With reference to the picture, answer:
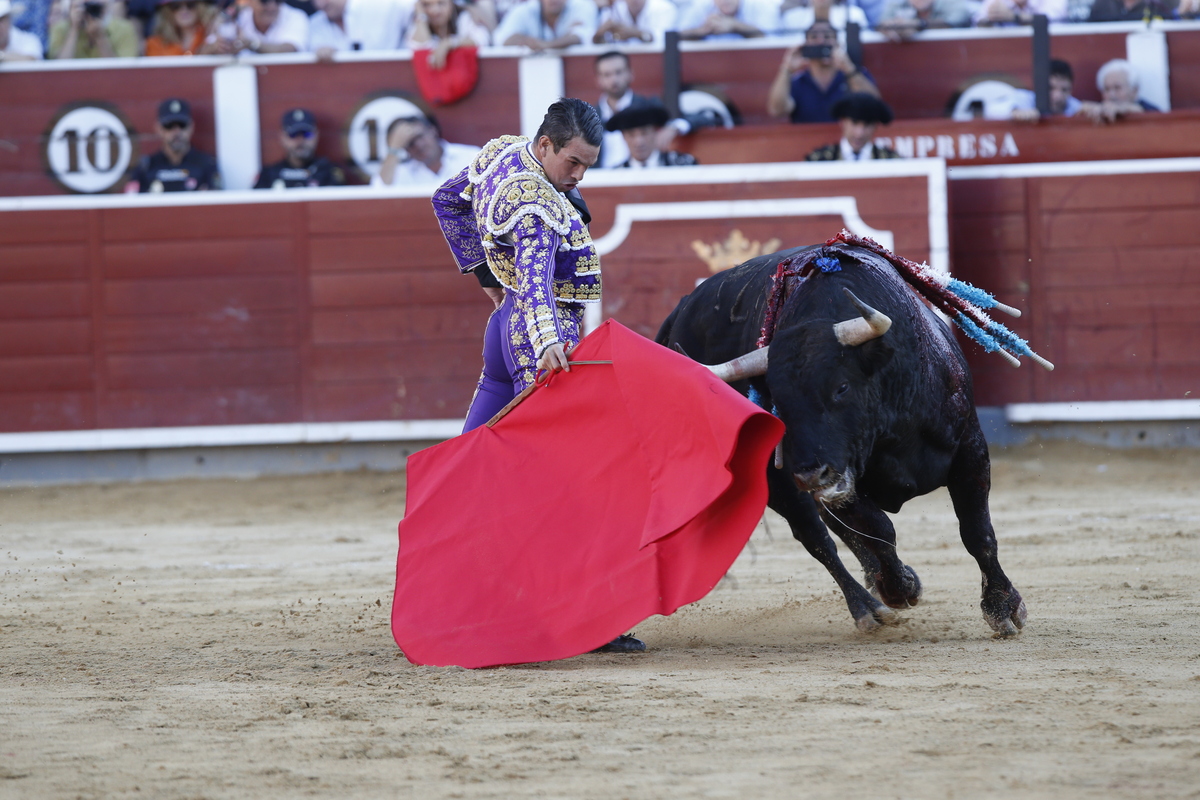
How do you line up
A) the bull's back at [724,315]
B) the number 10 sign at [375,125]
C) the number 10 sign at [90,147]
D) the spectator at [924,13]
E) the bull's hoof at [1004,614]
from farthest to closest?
the number 10 sign at [90,147] → the number 10 sign at [375,125] → the spectator at [924,13] → the bull's back at [724,315] → the bull's hoof at [1004,614]

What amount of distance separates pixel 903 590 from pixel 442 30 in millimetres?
4725

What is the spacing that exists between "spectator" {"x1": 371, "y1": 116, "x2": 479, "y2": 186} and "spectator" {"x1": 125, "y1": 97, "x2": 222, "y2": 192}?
87 centimetres

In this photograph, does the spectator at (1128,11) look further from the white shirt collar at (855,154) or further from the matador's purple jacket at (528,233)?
the matador's purple jacket at (528,233)

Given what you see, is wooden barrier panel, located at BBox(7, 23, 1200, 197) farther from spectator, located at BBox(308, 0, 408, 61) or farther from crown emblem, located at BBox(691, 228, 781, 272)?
crown emblem, located at BBox(691, 228, 781, 272)

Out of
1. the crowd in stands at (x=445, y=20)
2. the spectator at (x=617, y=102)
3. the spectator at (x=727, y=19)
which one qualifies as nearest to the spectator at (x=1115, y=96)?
the crowd in stands at (x=445, y=20)

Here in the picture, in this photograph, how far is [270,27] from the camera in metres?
7.12

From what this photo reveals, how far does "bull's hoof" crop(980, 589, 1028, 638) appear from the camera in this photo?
9.61 ft

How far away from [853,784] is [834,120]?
5254 millimetres

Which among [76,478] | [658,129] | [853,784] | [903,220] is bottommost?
[76,478]

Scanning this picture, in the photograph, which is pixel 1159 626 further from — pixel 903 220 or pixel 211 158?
pixel 211 158

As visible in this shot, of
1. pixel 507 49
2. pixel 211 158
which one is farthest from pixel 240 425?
pixel 507 49

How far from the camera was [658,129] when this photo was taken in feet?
21.4

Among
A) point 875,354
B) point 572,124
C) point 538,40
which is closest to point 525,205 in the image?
point 572,124

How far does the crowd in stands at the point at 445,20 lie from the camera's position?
6.76 m
